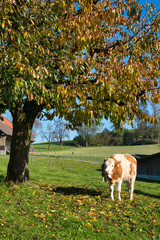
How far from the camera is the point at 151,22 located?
10.2 meters

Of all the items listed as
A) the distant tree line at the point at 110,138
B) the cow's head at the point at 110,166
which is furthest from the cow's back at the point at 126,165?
the distant tree line at the point at 110,138

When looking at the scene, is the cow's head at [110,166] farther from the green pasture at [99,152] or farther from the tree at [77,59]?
the green pasture at [99,152]

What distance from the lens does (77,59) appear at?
32.2ft

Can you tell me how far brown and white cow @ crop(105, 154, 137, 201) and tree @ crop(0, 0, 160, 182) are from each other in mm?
1852

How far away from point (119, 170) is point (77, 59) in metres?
5.17

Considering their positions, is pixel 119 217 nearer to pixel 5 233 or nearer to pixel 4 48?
pixel 5 233

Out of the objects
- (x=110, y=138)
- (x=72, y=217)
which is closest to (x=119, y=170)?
(x=72, y=217)

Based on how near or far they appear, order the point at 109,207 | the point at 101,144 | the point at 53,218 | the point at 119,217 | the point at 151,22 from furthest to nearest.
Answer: the point at 101,144, the point at 151,22, the point at 109,207, the point at 119,217, the point at 53,218

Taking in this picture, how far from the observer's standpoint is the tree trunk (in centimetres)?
1225

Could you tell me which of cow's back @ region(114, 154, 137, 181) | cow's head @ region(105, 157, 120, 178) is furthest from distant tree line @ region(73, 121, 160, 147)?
cow's head @ region(105, 157, 120, 178)

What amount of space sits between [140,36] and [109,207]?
783cm

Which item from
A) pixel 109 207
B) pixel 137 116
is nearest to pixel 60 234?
pixel 109 207

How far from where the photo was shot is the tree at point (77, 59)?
8.34 m

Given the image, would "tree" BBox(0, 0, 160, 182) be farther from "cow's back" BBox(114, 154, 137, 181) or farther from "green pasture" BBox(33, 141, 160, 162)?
"green pasture" BBox(33, 141, 160, 162)
